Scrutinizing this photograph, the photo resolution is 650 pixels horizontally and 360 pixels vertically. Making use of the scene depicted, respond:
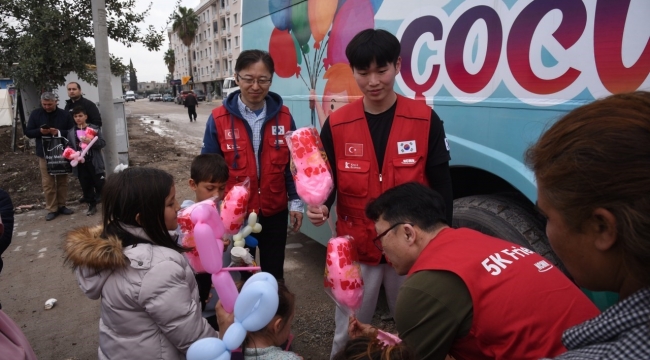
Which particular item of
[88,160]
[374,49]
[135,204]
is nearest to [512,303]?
[374,49]

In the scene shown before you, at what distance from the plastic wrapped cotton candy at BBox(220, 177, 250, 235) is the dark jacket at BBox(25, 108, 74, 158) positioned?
5.51m

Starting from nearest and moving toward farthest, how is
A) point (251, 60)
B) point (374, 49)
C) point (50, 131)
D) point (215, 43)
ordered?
point (374, 49) < point (251, 60) < point (50, 131) < point (215, 43)

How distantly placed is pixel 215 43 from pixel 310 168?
70396 mm

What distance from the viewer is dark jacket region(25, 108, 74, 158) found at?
657 cm

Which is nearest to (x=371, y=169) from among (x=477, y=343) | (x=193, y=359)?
(x=477, y=343)

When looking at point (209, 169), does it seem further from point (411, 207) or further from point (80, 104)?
point (80, 104)

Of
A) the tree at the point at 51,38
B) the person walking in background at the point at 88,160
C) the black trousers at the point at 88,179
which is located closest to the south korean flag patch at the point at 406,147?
the person walking in background at the point at 88,160

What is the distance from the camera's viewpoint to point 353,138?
250 centimetres

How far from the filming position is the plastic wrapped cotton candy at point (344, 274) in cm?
237

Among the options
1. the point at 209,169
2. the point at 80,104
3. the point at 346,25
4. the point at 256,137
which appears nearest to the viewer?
the point at 209,169

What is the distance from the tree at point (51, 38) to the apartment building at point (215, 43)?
4678cm

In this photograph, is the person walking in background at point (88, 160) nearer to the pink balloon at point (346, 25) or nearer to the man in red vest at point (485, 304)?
the pink balloon at point (346, 25)

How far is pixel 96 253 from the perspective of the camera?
1.78 m

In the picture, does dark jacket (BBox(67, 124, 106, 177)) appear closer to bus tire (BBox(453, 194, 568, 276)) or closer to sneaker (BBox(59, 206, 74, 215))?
sneaker (BBox(59, 206, 74, 215))
